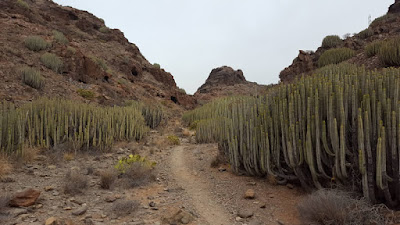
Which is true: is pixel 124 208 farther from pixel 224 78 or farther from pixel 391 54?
pixel 224 78

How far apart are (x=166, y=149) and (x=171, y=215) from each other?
5824 mm

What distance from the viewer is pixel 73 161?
22.2 feet

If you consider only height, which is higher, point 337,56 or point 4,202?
point 337,56

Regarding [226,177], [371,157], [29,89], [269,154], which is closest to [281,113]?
[269,154]

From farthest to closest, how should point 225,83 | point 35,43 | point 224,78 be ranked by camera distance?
point 224,78 → point 225,83 → point 35,43

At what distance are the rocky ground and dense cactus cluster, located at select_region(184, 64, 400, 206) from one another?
603 millimetres

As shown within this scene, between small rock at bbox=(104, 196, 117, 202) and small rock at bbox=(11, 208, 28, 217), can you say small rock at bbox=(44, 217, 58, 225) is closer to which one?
small rock at bbox=(11, 208, 28, 217)

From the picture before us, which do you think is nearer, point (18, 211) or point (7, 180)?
point (18, 211)

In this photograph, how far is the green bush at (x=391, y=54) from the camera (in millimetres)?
9062

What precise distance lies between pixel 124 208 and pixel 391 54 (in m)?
10.5

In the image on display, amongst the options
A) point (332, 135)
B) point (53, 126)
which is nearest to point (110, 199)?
point (332, 135)

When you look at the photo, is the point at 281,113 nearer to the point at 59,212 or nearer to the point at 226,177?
the point at 226,177

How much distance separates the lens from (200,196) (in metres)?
4.83

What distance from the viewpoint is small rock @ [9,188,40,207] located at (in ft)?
12.6
